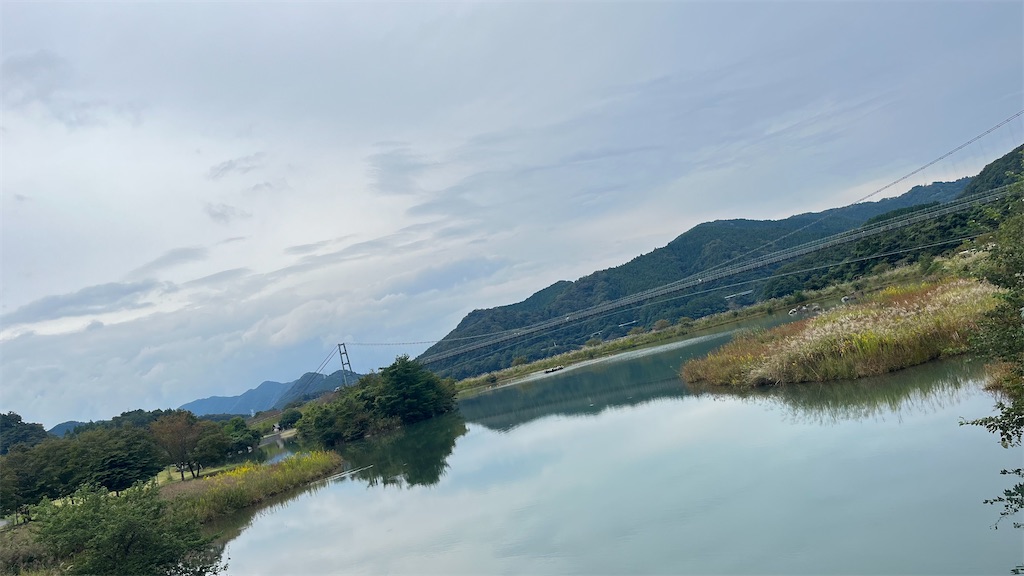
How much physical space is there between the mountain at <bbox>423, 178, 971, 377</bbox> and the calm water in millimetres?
51013

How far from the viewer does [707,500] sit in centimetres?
789

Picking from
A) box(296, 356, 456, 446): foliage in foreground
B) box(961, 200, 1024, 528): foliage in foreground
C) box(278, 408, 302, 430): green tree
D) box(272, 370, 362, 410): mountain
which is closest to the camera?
box(961, 200, 1024, 528): foliage in foreground

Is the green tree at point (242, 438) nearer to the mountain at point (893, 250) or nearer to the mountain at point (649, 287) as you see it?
the mountain at point (649, 287)

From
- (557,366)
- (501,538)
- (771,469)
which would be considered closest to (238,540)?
(501,538)

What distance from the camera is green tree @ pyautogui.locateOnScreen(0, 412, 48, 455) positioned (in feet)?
129

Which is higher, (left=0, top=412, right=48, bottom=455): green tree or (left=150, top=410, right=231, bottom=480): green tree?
(left=0, top=412, right=48, bottom=455): green tree

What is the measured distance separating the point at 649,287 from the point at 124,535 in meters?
76.2

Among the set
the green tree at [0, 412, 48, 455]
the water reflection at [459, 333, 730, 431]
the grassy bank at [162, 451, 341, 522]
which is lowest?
the water reflection at [459, 333, 730, 431]

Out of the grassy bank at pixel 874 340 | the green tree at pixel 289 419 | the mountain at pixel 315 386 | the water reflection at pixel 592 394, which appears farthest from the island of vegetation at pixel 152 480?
the mountain at pixel 315 386

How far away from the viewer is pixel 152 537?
773 centimetres

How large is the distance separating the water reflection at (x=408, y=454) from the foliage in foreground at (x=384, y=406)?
1310 mm

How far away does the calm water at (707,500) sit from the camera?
584 cm

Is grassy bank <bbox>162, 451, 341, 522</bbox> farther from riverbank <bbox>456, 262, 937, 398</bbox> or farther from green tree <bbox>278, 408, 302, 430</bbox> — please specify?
green tree <bbox>278, 408, 302, 430</bbox>

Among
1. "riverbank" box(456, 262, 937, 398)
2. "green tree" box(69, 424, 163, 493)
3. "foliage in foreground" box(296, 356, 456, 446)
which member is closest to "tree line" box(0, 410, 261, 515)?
"green tree" box(69, 424, 163, 493)
